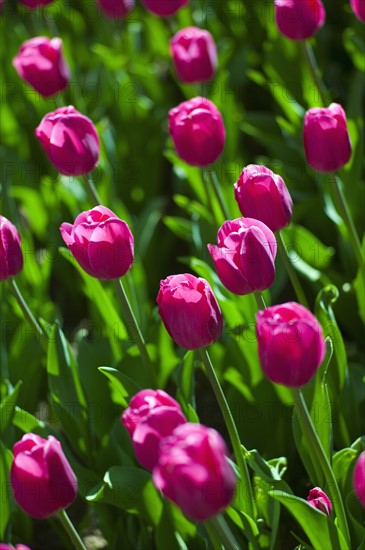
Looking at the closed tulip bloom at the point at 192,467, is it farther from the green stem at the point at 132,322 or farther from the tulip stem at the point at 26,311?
the tulip stem at the point at 26,311

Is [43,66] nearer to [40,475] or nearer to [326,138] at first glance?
[326,138]

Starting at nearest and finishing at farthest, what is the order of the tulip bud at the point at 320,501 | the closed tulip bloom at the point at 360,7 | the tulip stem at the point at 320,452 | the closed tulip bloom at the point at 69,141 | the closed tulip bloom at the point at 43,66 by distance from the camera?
the tulip stem at the point at 320,452 < the tulip bud at the point at 320,501 < the closed tulip bloom at the point at 69,141 < the closed tulip bloom at the point at 360,7 < the closed tulip bloom at the point at 43,66

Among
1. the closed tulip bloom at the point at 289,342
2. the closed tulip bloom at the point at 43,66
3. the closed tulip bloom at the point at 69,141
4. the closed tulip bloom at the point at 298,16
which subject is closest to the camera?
→ the closed tulip bloom at the point at 289,342

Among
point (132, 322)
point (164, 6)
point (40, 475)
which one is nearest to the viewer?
point (40, 475)

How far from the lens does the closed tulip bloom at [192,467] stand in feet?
2.37

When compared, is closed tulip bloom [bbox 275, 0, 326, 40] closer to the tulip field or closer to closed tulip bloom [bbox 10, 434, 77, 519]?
the tulip field

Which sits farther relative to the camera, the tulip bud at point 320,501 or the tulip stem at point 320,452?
the tulip bud at point 320,501

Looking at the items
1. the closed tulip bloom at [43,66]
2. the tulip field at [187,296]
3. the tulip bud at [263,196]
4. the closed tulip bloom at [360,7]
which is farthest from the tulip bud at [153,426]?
the closed tulip bloom at [43,66]

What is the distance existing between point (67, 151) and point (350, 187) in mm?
628

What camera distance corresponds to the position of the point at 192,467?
723mm

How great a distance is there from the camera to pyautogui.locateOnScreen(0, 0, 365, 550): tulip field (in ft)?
3.18

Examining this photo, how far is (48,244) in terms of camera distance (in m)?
2.04

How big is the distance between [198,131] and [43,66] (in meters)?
0.50

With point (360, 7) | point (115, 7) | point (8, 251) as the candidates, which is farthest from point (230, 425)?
A: point (115, 7)
